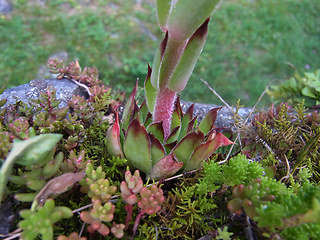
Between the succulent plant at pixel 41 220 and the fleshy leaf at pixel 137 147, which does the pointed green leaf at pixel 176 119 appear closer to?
the fleshy leaf at pixel 137 147

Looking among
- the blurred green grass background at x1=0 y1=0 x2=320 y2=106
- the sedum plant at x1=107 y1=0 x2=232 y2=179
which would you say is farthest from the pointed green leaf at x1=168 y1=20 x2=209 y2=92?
the blurred green grass background at x1=0 y1=0 x2=320 y2=106

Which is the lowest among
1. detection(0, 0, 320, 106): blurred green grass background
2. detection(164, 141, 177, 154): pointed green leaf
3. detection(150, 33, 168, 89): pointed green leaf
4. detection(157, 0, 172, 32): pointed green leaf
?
detection(0, 0, 320, 106): blurred green grass background

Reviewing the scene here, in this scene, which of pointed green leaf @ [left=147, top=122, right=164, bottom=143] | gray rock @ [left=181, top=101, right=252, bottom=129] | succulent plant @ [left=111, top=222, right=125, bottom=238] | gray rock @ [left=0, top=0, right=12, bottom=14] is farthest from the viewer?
gray rock @ [left=0, top=0, right=12, bottom=14]

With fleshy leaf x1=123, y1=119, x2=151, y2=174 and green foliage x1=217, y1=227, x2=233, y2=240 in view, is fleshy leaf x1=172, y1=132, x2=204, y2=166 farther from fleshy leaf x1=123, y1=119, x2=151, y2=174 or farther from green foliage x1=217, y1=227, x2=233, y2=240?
green foliage x1=217, y1=227, x2=233, y2=240

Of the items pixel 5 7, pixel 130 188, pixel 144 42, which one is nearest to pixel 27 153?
pixel 130 188

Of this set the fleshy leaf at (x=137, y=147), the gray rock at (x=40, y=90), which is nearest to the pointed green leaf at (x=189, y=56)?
the fleshy leaf at (x=137, y=147)

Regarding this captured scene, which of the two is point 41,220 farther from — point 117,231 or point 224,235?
point 224,235

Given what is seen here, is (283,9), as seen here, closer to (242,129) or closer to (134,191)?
(242,129)
